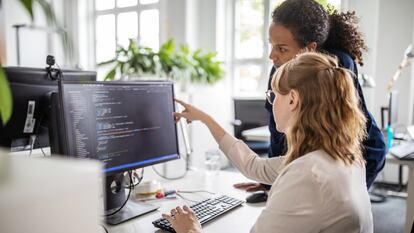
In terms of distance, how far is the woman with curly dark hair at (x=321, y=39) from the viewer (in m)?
1.33

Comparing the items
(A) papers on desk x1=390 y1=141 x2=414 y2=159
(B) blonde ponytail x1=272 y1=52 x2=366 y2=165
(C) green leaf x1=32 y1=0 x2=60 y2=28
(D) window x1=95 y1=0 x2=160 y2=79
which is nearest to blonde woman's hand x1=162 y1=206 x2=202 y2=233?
(B) blonde ponytail x1=272 y1=52 x2=366 y2=165

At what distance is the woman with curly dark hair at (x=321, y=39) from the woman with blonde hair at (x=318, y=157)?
40cm

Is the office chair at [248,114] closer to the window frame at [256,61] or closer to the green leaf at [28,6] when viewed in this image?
the window frame at [256,61]

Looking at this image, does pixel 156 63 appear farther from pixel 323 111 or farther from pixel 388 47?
pixel 323 111

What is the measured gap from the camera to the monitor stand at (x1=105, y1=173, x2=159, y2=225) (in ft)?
3.95

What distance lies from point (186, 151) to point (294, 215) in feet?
3.43

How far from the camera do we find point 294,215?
834 mm

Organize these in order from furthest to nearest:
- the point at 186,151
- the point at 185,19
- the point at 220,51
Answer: the point at 220,51 < the point at 185,19 < the point at 186,151

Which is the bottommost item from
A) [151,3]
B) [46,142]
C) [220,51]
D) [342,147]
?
[46,142]

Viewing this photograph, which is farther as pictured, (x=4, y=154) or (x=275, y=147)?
(x=275, y=147)

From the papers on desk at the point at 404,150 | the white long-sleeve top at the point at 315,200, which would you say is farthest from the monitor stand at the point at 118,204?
the papers on desk at the point at 404,150

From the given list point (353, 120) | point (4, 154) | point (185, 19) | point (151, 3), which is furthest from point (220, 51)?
point (4, 154)

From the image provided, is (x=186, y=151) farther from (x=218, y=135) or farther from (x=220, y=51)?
(x=220, y=51)

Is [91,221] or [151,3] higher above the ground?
[151,3]
